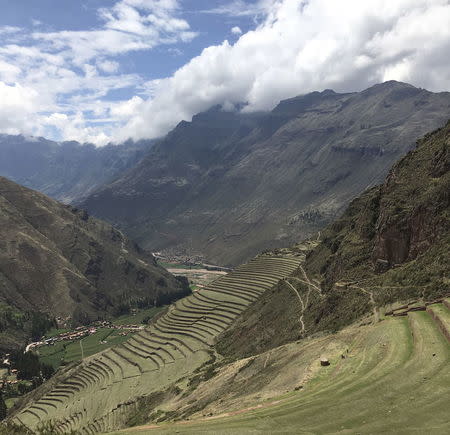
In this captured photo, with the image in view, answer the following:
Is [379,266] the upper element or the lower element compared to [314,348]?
upper

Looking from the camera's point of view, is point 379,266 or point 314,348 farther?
point 379,266

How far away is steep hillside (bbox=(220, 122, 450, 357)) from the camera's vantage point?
56809 mm

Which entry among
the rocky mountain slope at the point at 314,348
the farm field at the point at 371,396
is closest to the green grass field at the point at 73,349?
the rocky mountain slope at the point at 314,348

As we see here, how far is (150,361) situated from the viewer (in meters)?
105

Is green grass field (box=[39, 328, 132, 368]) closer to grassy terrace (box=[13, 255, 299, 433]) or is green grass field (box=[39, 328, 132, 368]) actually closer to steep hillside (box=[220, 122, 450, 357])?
grassy terrace (box=[13, 255, 299, 433])

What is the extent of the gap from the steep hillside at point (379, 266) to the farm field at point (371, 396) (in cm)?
1263

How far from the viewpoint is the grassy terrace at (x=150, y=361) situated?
87.2 meters

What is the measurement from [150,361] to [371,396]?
84946mm

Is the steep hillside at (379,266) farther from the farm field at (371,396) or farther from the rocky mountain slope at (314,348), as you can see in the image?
the farm field at (371,396)

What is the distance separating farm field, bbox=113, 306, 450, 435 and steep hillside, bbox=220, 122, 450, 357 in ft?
41.4

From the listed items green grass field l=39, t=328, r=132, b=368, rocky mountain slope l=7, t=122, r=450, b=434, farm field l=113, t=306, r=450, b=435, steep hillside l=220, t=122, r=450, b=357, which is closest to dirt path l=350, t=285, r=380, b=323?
steep hillside l=220, t=122, r=450, b=357

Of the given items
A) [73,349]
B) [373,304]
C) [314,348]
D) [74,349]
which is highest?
[373,304]

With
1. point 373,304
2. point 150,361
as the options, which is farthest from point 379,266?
point 150,361

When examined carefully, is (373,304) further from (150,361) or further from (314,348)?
(150,361)
